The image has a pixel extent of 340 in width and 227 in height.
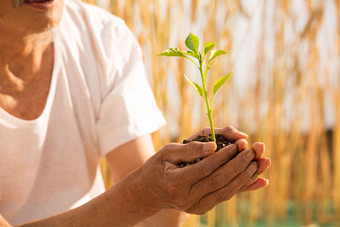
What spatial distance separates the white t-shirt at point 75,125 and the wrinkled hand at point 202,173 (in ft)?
1.13

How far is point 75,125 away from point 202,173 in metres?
0.51

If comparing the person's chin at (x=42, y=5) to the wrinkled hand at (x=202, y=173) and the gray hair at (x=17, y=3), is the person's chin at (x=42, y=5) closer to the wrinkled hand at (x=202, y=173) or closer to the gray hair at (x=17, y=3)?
the gray hair at (x=17, y=3)

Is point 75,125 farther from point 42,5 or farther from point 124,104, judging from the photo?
point 42,5

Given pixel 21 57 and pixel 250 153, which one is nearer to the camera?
pixel 250 153

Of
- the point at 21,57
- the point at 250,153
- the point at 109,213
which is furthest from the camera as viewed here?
the point at 21,57

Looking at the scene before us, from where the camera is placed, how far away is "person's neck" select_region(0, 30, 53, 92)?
3.55 ft

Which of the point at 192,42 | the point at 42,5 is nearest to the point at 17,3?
the point at 42,5

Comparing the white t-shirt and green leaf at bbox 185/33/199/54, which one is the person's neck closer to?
the white t-shirt

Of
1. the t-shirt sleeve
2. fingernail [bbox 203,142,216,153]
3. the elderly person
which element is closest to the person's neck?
the elderly person

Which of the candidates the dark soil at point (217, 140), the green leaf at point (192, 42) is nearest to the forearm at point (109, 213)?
the dark soil at point (217, 140)

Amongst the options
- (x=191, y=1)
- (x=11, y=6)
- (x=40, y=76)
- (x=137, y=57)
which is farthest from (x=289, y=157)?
(x=11, y=6)

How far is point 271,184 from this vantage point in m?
2.06

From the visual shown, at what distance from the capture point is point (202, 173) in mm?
749

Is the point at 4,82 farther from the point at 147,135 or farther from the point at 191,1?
the point at 191,1
